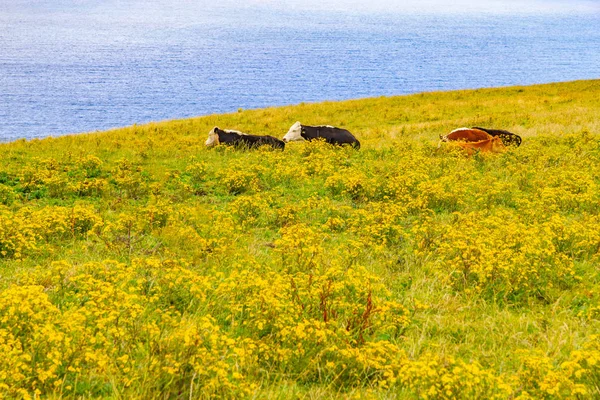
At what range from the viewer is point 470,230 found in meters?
9.35

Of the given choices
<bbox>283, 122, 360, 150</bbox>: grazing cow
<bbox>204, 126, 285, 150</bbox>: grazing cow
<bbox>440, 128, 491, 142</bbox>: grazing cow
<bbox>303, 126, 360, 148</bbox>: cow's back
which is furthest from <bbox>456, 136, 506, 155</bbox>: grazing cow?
<bbox>204, 126, 285, 150</bbox>: grazing cow

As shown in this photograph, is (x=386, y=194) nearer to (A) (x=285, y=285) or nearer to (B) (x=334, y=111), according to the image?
(A) (x=285, y=285)

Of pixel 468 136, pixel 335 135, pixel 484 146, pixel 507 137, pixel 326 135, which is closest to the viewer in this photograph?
pixel 484 146

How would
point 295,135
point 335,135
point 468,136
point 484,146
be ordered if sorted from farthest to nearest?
point 295,135 → point 335,135 → point 468,136 → point 484,146

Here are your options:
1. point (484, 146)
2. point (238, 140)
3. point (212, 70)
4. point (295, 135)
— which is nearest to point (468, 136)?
point (484, 146)

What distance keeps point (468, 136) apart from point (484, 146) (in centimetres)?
110

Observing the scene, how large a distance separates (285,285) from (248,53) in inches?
6030

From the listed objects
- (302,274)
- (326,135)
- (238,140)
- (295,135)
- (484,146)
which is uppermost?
(302,274)

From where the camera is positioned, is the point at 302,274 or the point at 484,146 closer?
the point at 302,274

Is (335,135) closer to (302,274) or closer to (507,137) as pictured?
(507,137)

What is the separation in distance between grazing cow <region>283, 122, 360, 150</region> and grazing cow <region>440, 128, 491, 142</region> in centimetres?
302

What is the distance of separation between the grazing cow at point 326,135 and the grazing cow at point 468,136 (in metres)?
3.02

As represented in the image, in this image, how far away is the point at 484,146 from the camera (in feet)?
57.5

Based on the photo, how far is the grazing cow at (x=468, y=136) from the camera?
18.3m
